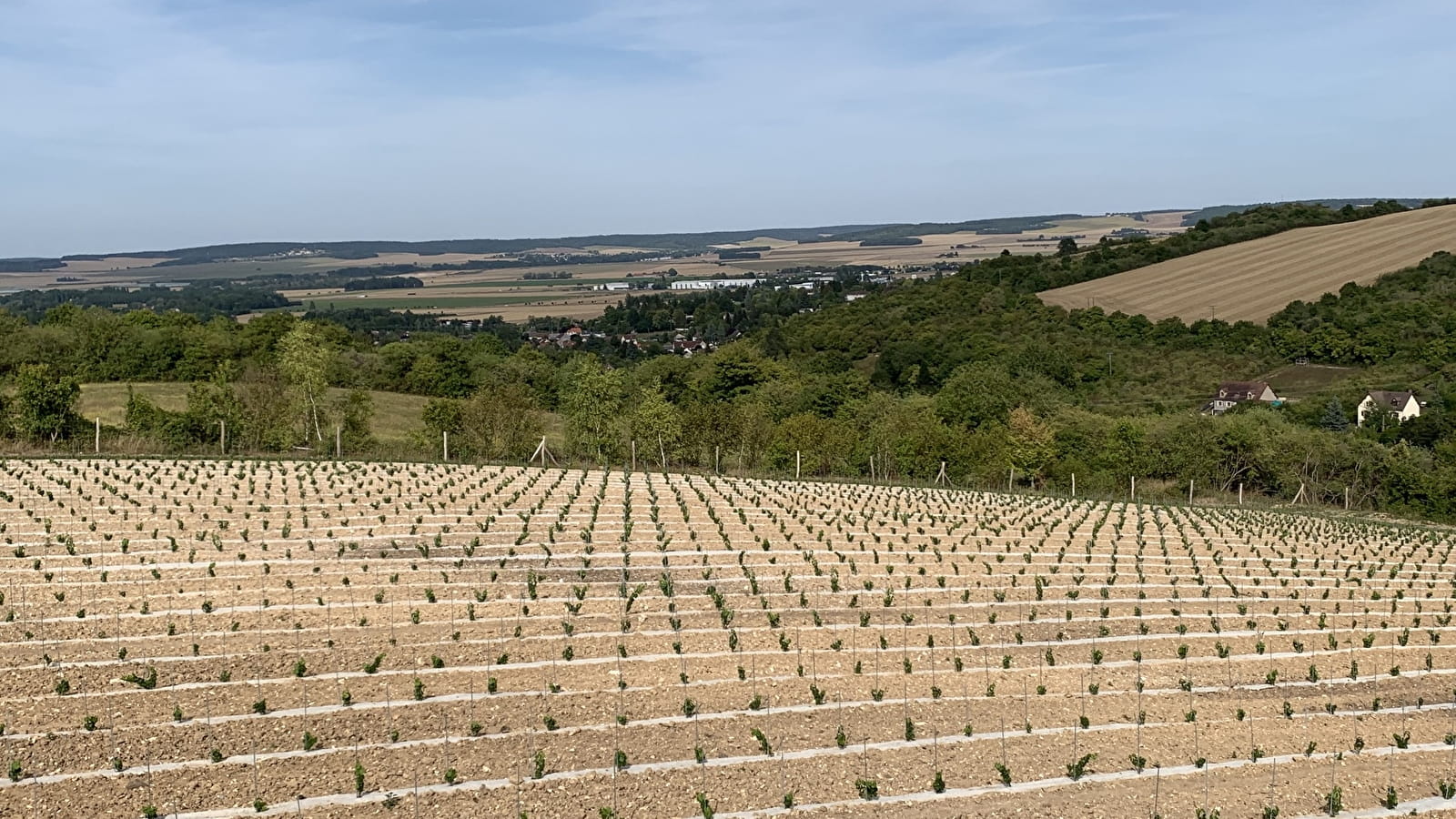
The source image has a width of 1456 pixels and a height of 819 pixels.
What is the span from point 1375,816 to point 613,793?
7.90m

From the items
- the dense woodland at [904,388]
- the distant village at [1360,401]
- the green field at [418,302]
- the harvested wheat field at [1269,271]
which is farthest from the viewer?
the green field at [418,302]

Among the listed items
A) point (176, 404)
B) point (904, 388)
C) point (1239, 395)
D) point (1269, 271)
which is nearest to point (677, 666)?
point (176, 404)

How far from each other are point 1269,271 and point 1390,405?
97.0 feet

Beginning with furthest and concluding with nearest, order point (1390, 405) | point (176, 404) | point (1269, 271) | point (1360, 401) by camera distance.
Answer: point (1269, 271) → point (176, 404) → point (1360, 401) → point (1390, 405)

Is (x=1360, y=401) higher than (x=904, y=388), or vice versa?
(x=1360, y=401)

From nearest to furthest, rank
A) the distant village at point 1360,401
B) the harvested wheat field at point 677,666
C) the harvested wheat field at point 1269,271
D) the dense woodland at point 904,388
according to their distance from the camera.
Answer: the harvested wheat field at point 677,666
the dense woodland at point 904,388
the distant village at point 1360,401
the harvested wheat field at point 1269,271

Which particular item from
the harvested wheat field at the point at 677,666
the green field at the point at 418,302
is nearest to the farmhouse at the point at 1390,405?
the harvested wheat field at the point at 677,666

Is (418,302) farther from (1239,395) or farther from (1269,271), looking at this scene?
(1239,395)

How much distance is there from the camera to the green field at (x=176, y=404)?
65.3 metres

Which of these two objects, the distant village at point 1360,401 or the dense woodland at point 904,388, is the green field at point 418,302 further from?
the distant village at point 1360,401

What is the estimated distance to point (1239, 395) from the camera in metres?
70.8

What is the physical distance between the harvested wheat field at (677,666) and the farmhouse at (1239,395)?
1631 inches

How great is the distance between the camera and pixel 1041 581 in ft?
77.9

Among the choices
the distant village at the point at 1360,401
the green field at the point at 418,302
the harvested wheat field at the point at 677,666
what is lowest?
the distant village at the point at 1360,401
